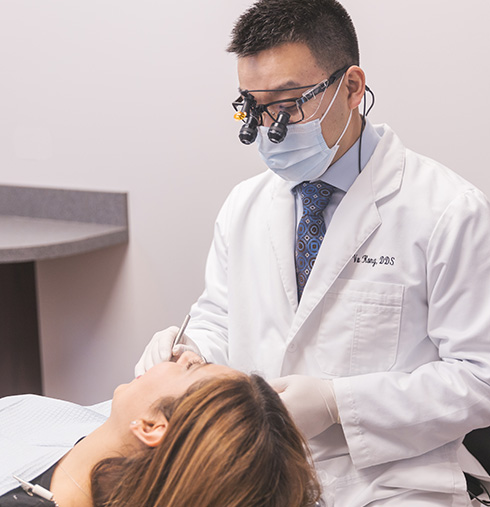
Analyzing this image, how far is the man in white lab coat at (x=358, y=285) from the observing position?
4.27 feet

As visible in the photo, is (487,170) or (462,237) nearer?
(462,237)

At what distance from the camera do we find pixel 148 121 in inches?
90.8

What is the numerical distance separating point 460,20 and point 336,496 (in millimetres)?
1294

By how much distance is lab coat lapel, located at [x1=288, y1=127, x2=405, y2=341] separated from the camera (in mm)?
1406

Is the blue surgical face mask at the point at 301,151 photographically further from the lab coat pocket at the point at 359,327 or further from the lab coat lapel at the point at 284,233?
the lab coat pocket at the point at 359,327

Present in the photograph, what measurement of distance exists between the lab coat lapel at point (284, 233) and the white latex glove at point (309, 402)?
218 mm

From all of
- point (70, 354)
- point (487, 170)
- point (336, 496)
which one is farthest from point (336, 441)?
point (70, 354)

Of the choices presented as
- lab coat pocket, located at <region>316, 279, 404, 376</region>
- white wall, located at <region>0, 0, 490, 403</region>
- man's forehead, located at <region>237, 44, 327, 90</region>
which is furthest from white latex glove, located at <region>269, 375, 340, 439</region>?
white wall, located at <region>0, 0, 490, 403</region>

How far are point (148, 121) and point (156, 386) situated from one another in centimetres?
134

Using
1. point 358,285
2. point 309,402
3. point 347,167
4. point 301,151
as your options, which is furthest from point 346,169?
point 309,402

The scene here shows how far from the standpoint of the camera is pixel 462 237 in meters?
1.33

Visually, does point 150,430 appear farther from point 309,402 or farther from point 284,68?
point 284,68

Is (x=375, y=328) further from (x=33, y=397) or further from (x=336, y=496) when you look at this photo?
(x=33, y=397)

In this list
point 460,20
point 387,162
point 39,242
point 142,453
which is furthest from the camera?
point 39,242
